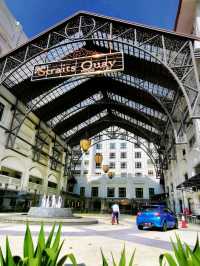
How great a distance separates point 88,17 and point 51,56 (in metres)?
6.54

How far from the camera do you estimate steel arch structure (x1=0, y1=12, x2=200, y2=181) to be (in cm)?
1636

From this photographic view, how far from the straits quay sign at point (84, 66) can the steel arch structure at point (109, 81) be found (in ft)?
7.32

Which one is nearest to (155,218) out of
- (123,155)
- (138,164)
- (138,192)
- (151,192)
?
(138,192)

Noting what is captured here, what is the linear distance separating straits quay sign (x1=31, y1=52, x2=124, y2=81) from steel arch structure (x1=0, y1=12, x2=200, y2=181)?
2.23 meters

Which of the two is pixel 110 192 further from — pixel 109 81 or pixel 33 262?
pixel 33 262

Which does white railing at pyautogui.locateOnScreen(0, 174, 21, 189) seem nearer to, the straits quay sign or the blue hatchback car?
the straits quay sign

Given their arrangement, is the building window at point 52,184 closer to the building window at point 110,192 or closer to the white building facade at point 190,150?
the building window at point 110,192

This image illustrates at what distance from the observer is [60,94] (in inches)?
1132

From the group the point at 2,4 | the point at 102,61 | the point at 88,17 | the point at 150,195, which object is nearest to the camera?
the point at 102,61

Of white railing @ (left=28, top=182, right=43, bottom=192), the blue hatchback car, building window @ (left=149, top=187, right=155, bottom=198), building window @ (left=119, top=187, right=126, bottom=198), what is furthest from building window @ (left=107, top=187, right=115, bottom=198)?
the blue hatchback car

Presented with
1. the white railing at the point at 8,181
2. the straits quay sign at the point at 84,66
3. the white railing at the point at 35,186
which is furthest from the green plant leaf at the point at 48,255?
the white railing at the point at 35,186

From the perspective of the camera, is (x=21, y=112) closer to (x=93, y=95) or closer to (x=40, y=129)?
(x=40, y=129)

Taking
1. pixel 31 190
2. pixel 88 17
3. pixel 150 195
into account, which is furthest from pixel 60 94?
pixel 150 195

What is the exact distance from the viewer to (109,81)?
91.8 feet
